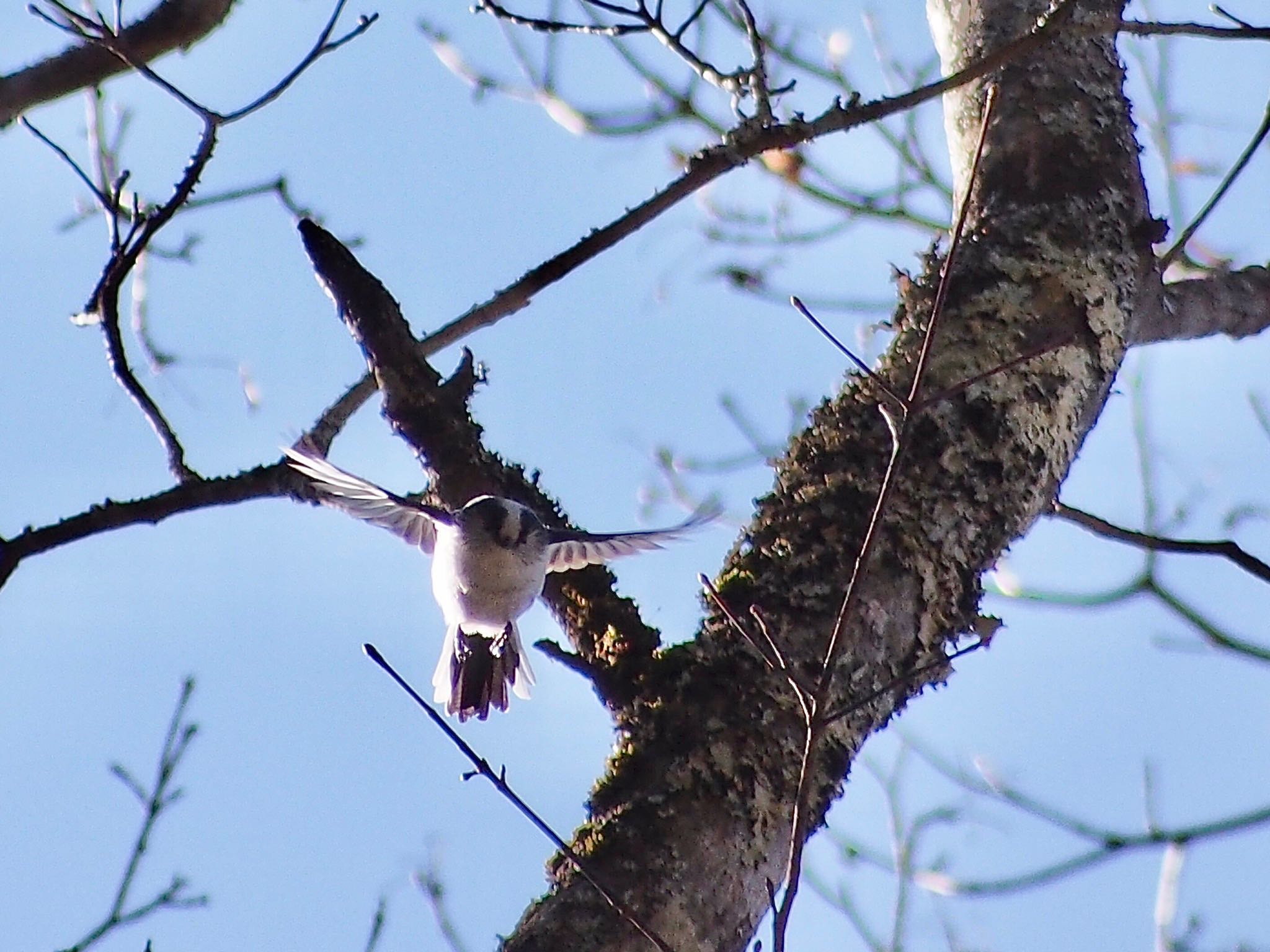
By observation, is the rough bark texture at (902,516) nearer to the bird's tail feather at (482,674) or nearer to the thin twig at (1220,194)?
the thin twig at (1220,194)

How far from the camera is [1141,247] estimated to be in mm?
2576

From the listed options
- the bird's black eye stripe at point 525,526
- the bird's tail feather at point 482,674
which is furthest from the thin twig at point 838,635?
the bird's tail feather at point 482,674

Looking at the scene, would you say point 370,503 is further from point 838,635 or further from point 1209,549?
point 1209,549

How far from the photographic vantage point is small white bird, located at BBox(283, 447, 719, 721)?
2877mm

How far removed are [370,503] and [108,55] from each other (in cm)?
155

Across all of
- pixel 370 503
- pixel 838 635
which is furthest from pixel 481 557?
pixel 838 635

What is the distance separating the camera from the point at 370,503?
11.1 feet

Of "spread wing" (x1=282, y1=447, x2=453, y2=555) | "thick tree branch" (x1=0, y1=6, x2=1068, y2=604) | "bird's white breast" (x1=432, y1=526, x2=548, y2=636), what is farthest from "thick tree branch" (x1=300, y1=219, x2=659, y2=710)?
"bird's white breast" (x1=432, y1=526, x2=548, y2=636)

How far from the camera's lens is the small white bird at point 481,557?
2.88 m

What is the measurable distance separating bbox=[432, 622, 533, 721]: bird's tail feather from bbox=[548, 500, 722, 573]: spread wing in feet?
1.83

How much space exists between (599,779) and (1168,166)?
3400 millimetres

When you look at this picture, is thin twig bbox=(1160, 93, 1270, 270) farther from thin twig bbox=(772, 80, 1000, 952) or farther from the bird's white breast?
the bird's white breast

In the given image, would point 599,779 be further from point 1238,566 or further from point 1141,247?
point 1141,247

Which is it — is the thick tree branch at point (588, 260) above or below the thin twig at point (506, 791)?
above
